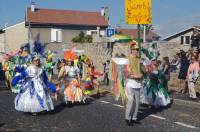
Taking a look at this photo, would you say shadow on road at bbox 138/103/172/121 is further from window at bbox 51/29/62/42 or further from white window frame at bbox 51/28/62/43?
white window frame at bbox 51/28/62/43

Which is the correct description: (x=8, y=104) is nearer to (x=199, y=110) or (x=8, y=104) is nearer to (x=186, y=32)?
(x=199, y=110)

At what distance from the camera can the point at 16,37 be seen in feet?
222

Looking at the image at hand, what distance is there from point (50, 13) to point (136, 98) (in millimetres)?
60095

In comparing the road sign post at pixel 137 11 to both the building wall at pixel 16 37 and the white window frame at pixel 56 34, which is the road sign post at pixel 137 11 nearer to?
the building wall at pixel 16 37

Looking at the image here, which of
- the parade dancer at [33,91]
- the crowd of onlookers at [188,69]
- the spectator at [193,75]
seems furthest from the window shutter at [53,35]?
the parade dancer at [33,91]

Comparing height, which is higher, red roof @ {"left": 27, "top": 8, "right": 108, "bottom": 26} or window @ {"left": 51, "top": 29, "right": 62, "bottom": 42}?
red roof @ {"left": 27, "top": 8, "right": 108, "bottom": 26}

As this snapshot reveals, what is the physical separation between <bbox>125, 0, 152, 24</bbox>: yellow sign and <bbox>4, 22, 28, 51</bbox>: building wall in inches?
1967

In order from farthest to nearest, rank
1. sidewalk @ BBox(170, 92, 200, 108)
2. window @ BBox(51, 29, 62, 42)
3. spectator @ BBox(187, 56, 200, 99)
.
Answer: window @ BBox(51, 29, 62, 42), spectator @ BBox(187, 56, 200, 99), sidewalk @ BBox(170, 92, 200, 108)

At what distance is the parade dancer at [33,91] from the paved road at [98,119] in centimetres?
27

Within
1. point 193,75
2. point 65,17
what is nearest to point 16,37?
point 65,17

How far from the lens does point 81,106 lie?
1609cm

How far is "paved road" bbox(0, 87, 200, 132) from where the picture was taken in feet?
38.8

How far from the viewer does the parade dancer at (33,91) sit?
13.9m

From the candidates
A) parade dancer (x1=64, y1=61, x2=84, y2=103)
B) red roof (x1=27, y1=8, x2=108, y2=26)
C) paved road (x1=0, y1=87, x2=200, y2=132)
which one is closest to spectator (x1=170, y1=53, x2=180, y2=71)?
paved road (x1=0, y1=87, x2=200, y2=132)
